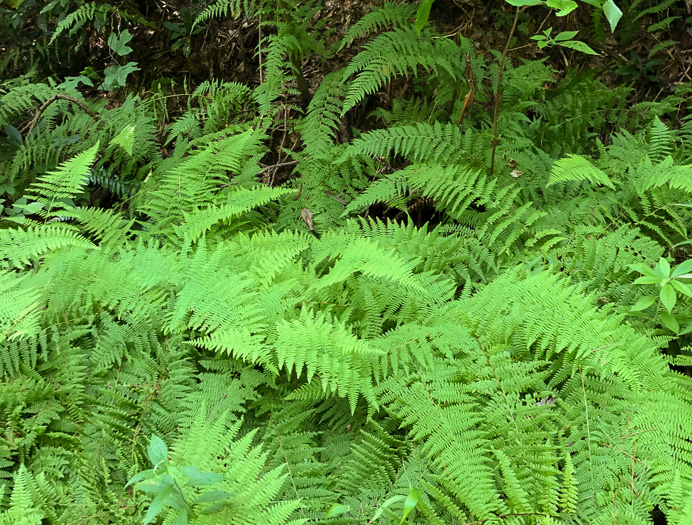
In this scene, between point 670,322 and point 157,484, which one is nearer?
point 157,484

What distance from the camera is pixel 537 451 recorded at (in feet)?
5.81

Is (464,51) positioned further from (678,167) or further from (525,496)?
(525,496)

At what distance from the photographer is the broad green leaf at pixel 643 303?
2.10 metres

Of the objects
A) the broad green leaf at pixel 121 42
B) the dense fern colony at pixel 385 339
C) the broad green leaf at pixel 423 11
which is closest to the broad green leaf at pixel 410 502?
the dense fern colony at pixel 385 339

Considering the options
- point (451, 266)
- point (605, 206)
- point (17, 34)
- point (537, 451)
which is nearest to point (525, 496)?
point (537, 451)

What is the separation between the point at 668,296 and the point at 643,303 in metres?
0.14

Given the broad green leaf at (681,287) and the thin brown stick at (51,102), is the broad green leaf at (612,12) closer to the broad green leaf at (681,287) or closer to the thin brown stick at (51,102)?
the broad green leaf at (681,287)

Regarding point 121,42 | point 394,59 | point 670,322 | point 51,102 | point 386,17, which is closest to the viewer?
point 670,322

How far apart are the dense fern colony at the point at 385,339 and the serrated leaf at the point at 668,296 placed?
0.02 m

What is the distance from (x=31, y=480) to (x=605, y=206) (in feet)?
10.8

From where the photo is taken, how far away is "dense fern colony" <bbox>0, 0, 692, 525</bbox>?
5.70ft

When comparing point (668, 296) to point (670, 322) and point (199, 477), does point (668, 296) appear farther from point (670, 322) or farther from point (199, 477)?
point (199, 477)

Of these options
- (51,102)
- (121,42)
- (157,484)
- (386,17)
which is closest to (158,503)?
(157,484)

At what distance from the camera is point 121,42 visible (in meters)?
4.45
